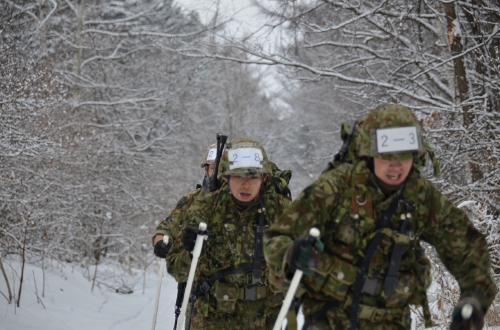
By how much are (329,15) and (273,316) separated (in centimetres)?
752

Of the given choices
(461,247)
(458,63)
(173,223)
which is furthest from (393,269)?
(458,63)

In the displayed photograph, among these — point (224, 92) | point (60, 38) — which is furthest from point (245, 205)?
point (224, 92)

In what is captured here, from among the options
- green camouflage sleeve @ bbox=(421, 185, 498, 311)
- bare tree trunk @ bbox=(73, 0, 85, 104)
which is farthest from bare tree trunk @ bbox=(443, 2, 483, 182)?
bare tree trunk @ bbox=(73, 0, 85, 104)

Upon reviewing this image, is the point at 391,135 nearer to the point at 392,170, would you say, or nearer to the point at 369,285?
the point at 392,170

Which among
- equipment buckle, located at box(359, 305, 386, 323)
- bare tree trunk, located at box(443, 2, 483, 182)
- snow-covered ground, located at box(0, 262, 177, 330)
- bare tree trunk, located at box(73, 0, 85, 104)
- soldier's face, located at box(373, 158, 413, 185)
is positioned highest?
bare tree trunk, located at box(73, 0, 85, 104)

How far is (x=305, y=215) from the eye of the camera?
2.88 metres

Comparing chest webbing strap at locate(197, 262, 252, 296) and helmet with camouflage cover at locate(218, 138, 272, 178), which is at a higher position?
helmet with camouflage cover at locate(218, 138, 272, 178)

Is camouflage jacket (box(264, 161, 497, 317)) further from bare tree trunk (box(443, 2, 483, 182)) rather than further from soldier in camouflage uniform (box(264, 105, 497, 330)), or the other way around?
bare tree trunk (box(443, 2, 483, 182))

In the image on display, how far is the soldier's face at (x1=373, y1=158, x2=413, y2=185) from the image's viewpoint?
285 cm

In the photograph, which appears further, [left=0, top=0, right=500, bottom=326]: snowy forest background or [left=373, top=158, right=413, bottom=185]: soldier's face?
[left=0, top=0, right=500, bottom=326]: snowy forest background

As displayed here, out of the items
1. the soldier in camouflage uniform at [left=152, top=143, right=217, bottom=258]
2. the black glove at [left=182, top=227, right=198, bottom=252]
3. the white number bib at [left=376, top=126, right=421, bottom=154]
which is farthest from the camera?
the soldier in camouflage uniform at [left=152, top=143, right=217, bottom=258]

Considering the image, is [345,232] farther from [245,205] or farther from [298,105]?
[298,105]

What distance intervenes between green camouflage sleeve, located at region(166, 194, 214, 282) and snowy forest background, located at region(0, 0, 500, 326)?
8.51ft

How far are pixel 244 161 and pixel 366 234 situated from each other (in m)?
1.59
